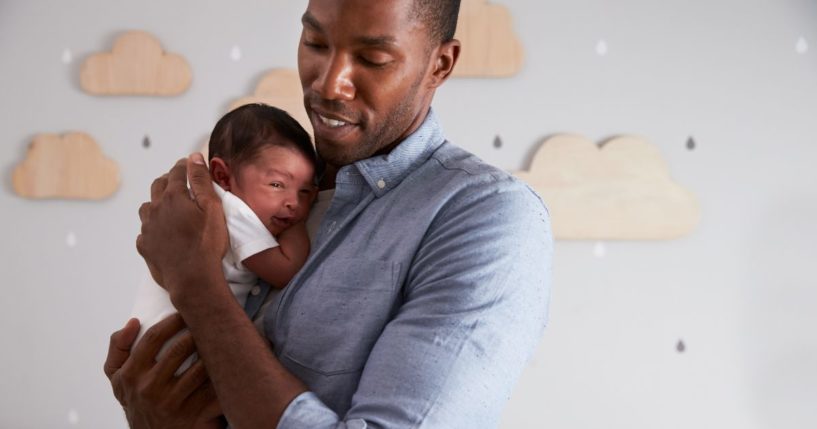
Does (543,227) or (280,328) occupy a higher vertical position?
(543,227)

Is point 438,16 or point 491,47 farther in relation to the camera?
point 491,47

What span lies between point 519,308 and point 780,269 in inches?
69.9

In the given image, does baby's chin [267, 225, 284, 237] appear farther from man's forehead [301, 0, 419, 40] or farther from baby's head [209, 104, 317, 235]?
man's forehead [301, 0, 419, 40]

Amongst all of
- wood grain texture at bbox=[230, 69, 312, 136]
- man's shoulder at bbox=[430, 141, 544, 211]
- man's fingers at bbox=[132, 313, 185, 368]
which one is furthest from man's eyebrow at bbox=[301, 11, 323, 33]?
wood grain texture at bbox=[230, 69, 312, 136]

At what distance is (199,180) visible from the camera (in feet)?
3.47

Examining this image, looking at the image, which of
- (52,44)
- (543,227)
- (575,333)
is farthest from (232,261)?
(52,44)

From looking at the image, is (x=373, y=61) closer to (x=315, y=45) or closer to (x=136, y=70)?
(x=315, y=45)

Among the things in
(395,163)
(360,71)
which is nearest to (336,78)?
(360,71)

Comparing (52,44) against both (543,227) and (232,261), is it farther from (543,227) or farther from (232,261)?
(543,227)

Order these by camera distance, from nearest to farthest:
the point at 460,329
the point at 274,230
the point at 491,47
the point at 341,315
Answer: the point at 460,329 < the point at 341,315 < the point at 274,230 < the point at 491,47

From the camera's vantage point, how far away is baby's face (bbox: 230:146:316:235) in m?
1.13

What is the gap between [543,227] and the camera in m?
0.89

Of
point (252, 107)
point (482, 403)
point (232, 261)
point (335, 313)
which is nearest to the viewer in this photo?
point (482, 403)

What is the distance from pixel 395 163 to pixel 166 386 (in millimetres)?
367
